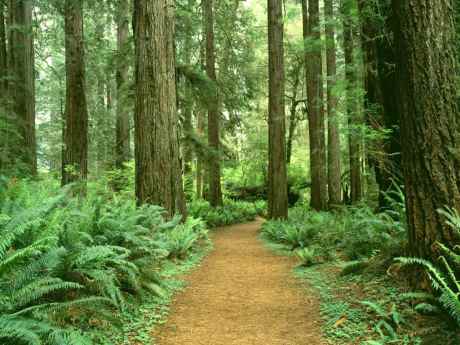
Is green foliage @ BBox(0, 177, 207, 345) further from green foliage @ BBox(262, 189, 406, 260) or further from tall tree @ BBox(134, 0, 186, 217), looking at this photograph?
green foliage @ BBox(262, 189, 406, 260)

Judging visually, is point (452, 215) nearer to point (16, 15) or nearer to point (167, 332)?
point (167, 332)

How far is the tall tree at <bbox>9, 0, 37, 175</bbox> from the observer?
12.2 m

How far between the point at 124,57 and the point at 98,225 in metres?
8.04

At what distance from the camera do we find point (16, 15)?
12625 mm

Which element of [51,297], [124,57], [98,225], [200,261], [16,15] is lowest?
[200,261]

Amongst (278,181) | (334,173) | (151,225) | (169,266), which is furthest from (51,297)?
(334,173)

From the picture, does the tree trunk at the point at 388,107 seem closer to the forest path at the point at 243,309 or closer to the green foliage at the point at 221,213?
the forest path at the point at 243,309

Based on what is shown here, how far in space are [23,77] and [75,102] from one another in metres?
3.77

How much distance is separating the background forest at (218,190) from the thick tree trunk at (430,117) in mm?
13

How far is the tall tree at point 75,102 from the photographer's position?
10.0 m

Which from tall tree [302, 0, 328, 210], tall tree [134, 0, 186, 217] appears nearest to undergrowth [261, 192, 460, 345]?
tall tree [134, 0, 186, 217]

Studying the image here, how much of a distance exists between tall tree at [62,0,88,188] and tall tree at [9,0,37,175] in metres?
2.60

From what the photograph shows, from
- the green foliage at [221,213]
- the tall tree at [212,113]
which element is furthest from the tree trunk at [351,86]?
the green foliage at [221,213]

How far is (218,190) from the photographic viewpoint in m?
18.9
